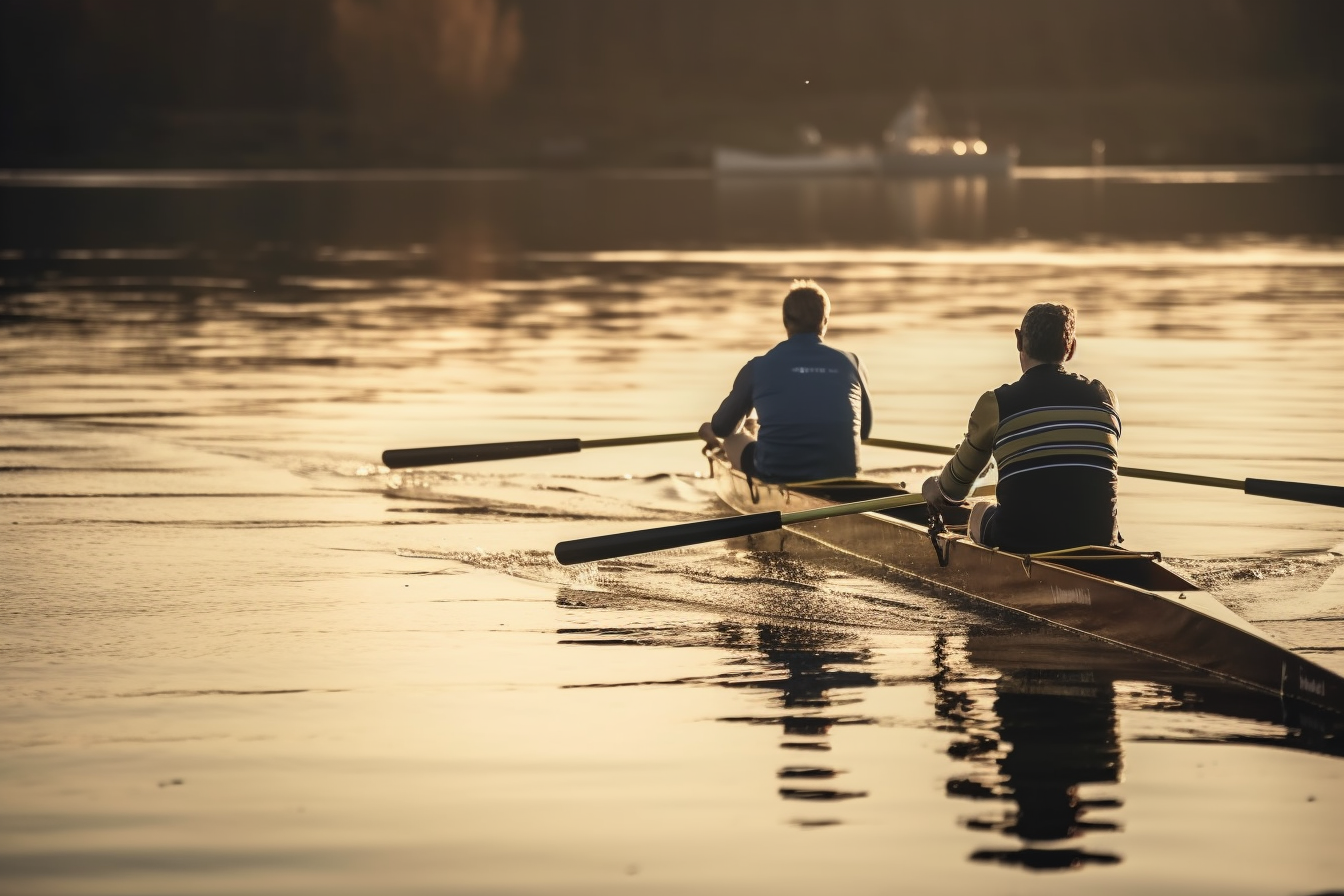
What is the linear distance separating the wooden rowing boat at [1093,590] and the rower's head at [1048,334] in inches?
44.0

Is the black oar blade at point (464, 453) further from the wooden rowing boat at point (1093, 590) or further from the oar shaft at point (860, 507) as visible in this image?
the oar shaft at point (860, 507)

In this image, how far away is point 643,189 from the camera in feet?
353

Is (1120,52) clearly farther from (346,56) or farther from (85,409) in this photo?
(85,409)

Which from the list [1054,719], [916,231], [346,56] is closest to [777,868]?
[1054,719]

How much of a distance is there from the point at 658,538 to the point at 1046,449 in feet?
7.25

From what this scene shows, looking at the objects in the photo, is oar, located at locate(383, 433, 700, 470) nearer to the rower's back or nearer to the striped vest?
the rower's back

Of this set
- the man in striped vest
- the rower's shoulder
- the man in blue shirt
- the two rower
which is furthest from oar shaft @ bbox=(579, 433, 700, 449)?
the rower's shoulder

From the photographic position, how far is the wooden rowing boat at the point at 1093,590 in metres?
9.29

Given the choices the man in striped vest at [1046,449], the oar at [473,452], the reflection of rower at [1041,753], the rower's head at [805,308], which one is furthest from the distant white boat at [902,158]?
the reflection of rower at [1041,753]

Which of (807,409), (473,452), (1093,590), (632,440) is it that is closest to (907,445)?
(632,440)

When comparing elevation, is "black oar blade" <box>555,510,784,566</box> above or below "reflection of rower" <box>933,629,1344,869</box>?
above

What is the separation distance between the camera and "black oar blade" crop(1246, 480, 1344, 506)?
40.1 feet

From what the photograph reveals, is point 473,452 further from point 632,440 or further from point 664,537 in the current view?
point 664,537

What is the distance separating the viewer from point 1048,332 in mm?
9867
